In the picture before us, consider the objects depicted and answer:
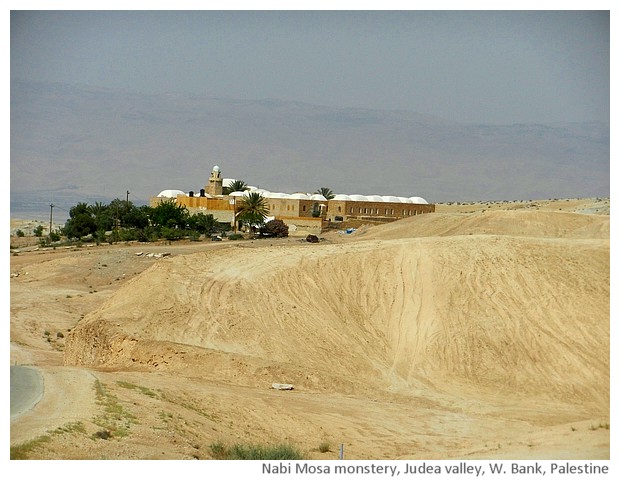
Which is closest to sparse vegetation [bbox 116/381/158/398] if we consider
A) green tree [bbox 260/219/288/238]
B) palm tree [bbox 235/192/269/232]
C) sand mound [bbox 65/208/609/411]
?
sand mound [bbox 65/208/609/411]

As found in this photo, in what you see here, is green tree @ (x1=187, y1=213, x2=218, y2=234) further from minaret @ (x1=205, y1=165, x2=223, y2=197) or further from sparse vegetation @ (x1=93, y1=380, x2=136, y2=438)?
sparse vegetation @ (x1=93, y1=380, x2=136, y2=438)

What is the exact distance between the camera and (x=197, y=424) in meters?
21.9

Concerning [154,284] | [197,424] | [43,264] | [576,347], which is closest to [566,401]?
[576,347]

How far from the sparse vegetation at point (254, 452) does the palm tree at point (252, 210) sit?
55.2 metres

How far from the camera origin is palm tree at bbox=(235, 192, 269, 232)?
75250 millimetres

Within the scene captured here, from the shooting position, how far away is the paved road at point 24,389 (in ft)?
66.6

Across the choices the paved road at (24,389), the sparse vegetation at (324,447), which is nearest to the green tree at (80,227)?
the paved road at (24,389)

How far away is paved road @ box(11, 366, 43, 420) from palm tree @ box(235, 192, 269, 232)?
49787 millimetres

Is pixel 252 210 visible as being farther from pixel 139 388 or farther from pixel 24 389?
pixel 24 389

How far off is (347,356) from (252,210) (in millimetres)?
46041

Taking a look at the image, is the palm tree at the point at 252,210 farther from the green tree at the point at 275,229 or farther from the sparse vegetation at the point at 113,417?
the sparse vegetation at the point at 113,417

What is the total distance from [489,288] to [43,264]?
33.3m

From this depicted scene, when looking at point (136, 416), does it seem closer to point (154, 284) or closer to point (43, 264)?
point (154, 284)
